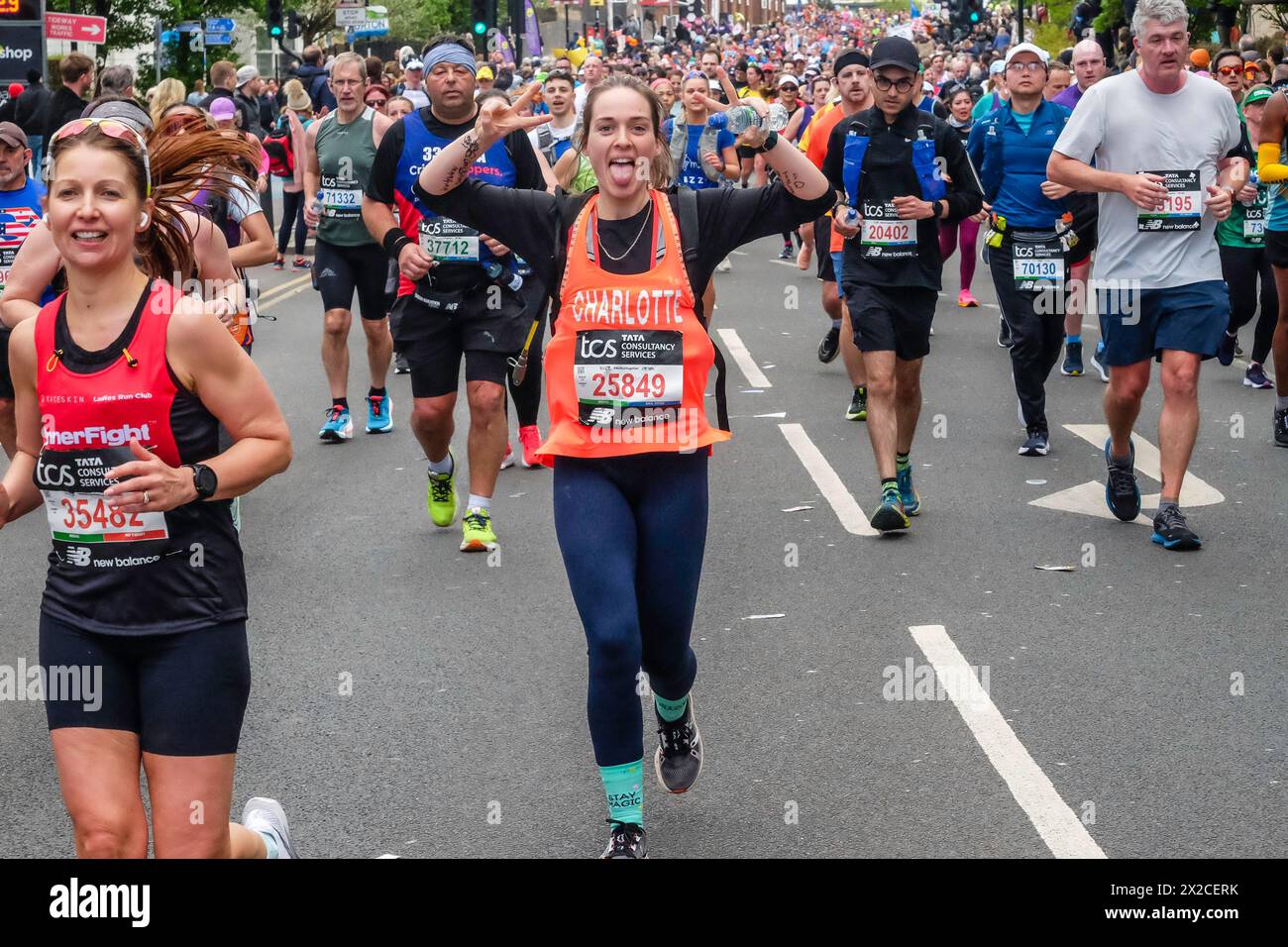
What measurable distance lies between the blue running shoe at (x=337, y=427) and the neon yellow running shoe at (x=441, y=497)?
102 inches

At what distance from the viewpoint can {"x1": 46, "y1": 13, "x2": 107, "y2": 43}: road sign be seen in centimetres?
2828

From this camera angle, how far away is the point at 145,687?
377cm

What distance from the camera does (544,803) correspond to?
5.28 metres

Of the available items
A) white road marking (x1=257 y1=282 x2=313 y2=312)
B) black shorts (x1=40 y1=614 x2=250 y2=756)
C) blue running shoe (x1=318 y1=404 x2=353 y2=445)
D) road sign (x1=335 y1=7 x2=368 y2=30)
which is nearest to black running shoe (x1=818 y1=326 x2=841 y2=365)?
blue running shoe (x1=318 y1=404 x2=353 y2=445)

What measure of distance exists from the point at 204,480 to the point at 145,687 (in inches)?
16.9

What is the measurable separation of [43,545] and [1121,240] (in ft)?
16.7

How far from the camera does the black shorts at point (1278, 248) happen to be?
35.2ft

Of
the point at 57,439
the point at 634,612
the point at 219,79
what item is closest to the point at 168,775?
the point at 57,439

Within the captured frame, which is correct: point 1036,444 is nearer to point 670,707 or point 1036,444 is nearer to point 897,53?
point 897,53

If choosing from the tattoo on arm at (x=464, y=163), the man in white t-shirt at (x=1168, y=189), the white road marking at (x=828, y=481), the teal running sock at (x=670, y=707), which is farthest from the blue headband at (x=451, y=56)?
the teal running sock at (x=670, y=707)
